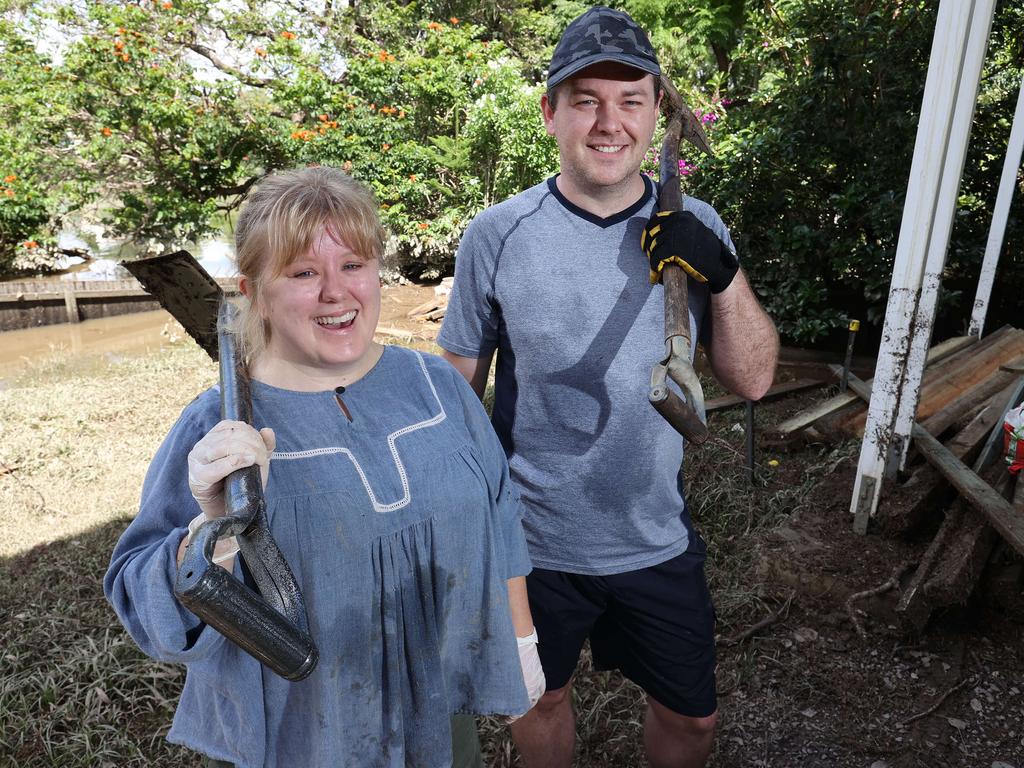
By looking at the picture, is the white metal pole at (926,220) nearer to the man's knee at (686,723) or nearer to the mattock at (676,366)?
the mattock at (676,366)

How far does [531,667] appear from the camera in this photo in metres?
1.92

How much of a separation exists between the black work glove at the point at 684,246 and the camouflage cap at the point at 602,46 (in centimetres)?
43

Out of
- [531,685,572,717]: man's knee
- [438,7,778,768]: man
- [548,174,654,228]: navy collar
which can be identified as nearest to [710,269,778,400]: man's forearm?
[438,7,778,768]: man

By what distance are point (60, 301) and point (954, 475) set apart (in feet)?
46.8

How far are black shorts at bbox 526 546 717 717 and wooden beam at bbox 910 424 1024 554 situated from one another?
1414 millimetres

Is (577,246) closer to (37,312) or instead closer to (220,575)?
(220,575)

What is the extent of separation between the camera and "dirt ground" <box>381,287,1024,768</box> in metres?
2.70

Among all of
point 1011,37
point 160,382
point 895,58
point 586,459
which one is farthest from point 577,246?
point 160,382

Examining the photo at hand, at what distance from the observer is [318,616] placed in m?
1.49

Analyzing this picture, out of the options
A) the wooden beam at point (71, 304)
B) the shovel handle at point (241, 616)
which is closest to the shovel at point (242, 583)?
the shovel handle at point (241, 616)

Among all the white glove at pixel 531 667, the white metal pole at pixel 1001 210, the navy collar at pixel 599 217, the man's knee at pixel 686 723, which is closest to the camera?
the white glove at pixel 531 667

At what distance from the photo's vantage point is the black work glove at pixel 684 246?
5.89 feet

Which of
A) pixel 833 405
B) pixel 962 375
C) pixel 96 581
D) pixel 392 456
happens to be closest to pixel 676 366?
pixel 392 456

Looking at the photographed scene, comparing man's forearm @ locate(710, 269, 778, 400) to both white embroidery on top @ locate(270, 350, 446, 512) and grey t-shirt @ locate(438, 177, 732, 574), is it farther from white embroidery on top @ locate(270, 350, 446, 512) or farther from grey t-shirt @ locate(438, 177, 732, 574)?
white embroidery on top @ locate(270, 350, 446, 512)
